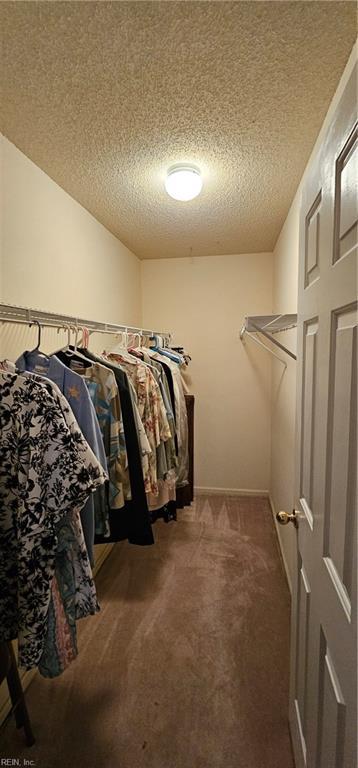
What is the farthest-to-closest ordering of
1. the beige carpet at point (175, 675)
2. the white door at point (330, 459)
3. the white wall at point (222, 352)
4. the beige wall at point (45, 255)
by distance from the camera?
the white wall at point (222, 352)
the beige wall at point (45, 255)
the beige carpet at point (175, 675)
the white door at point (330, 459)

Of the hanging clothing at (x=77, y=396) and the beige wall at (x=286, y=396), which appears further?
the beige wall at (x=286, y=396)

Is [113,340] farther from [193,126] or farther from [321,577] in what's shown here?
[321,577]

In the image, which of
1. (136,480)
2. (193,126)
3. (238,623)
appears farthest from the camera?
(238,623)

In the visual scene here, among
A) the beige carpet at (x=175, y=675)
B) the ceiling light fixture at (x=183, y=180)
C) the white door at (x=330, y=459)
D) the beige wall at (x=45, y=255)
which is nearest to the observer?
the white door at (x=330, y=459)

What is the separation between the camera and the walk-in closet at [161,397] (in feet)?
2.80

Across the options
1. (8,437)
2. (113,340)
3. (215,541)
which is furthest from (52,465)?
(215,541)

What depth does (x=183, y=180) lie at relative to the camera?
1.62 metres

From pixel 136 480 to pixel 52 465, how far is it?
1.85 feet

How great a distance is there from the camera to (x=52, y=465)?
3.07 feet

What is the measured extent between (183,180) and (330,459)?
4.84ft

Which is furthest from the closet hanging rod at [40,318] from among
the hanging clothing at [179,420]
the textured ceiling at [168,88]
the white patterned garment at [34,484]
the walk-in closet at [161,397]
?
the textured ceiling at [168,88]

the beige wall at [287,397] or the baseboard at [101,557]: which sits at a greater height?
the beige wall at [287,397]

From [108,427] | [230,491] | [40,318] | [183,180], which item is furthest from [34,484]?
[230,491]

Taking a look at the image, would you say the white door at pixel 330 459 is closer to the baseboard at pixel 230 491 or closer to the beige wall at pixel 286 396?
the beige wall at pixel 286 396
